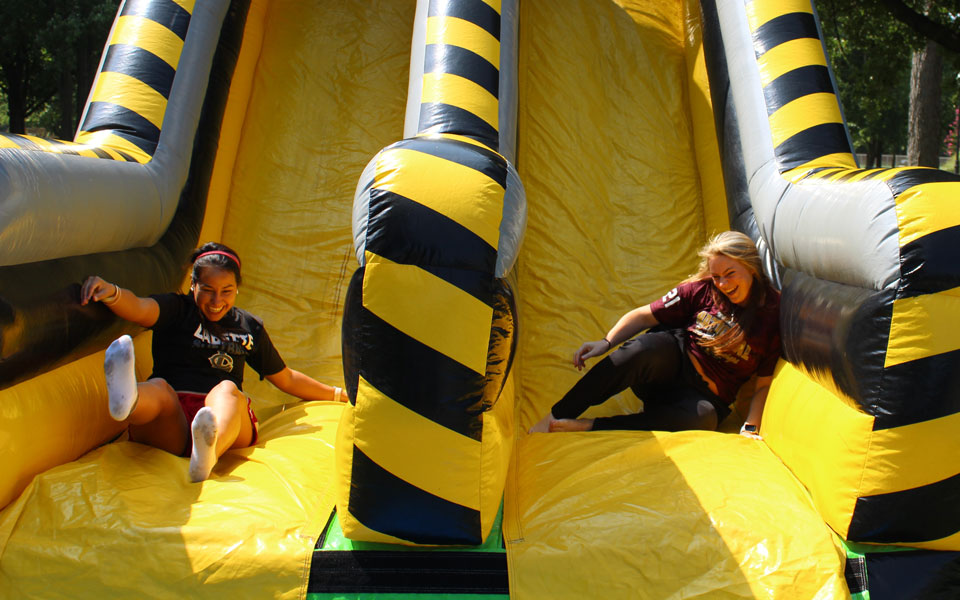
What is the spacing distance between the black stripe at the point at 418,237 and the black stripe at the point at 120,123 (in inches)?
47.0

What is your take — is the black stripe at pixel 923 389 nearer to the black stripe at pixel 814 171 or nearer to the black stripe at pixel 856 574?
the black stripe at pixel 856 574

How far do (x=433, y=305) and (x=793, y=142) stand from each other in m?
1.35

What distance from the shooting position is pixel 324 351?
234 cm

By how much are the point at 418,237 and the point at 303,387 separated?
96 cm

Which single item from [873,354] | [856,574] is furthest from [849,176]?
[856,574]

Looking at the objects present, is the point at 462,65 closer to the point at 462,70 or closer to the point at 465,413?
the point at 462,70

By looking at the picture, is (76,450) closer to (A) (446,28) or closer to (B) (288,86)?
(A) (446,28)

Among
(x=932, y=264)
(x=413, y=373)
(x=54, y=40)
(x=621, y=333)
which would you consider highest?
(x=54, y=40)

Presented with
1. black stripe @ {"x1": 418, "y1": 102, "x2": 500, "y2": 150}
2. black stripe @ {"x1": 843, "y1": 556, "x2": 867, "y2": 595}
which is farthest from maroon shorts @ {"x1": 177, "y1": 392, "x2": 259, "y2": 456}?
black stripe @ {"x1": 843, "y1": 556, "x2": 867, "y2": 595}

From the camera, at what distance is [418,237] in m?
1.30

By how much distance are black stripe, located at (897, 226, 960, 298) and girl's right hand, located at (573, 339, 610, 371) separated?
90 cm

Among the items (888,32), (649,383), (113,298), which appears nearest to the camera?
(113,298)

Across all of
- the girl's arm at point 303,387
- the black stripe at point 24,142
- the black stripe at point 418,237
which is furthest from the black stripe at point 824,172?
the black stripe at point 24,142

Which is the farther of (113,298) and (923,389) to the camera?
(113,298)
